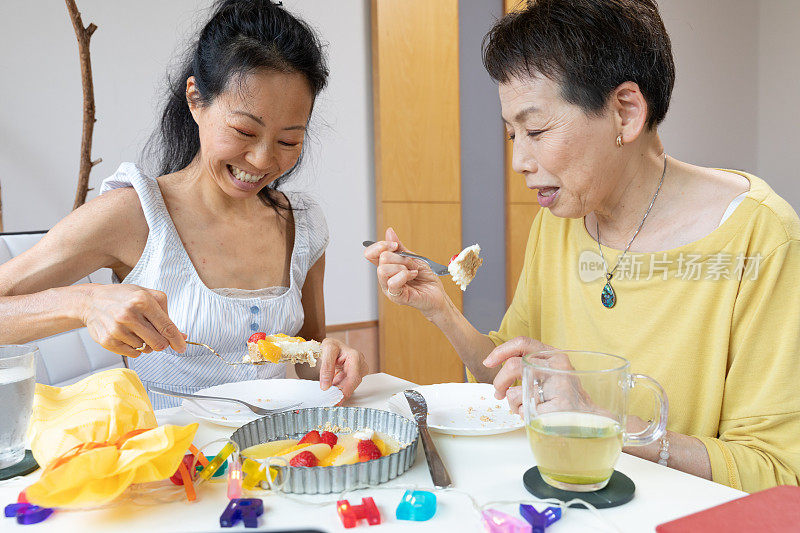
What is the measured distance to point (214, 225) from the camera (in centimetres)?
178

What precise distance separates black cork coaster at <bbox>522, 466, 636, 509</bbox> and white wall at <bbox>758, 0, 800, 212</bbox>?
15.5 feet

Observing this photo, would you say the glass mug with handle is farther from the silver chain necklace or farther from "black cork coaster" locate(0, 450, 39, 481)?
"black cork coaster" locate(0, 450, 39, 481)

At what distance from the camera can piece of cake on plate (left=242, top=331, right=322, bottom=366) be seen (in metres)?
1.41

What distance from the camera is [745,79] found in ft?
16.4

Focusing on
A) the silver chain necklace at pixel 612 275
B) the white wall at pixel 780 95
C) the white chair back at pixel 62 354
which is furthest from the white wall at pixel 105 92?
the white wall at pixel 780 95

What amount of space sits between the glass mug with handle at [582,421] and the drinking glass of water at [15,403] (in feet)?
2.32

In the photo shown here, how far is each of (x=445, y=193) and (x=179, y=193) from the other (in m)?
2.12

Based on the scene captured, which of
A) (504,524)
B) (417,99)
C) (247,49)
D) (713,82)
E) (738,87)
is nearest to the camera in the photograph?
(504,524)

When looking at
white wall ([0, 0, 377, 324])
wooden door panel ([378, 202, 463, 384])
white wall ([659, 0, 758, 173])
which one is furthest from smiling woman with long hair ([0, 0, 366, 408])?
white wall ([659, 0, 758, 173])

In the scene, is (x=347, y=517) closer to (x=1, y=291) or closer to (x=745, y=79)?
(x=1, y=291)

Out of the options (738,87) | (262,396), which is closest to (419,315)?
(262,396)

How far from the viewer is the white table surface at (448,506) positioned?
748 mm

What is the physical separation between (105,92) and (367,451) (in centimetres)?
256

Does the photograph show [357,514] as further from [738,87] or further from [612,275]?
[738,87]
